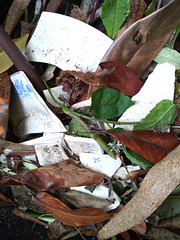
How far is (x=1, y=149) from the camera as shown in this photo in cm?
61

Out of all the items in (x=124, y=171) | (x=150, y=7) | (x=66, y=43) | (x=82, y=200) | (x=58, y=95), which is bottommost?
(x=82, y=200)

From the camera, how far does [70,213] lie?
1.85 feet

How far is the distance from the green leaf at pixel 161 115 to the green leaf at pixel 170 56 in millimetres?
97

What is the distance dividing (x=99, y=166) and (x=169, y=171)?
0.50 feet

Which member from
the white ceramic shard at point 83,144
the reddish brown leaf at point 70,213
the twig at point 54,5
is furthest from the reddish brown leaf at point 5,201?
the twig at point 54,5

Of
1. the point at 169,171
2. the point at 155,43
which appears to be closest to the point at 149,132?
the point at 169,171

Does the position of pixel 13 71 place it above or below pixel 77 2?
below

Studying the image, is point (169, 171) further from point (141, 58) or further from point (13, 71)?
point (13, 71)

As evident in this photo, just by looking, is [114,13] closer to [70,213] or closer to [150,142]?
[150,142]

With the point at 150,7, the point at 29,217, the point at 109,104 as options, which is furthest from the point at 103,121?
the point at 29,217

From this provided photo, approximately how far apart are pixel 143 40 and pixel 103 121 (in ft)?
0.59

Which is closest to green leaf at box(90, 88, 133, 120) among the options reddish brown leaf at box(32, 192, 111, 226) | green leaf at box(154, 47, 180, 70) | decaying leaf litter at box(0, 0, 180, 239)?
decaying leaf litter at box(0, 0, 180, 239)

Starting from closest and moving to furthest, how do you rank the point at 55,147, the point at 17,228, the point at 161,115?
the point at 161,115
the point at 55,147
the point at 17,228

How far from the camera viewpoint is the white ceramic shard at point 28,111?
561 mm
